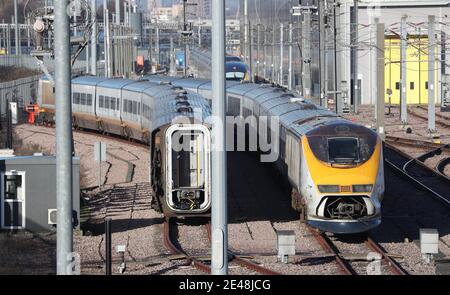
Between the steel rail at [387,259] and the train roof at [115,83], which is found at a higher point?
the train roof at [115,83]

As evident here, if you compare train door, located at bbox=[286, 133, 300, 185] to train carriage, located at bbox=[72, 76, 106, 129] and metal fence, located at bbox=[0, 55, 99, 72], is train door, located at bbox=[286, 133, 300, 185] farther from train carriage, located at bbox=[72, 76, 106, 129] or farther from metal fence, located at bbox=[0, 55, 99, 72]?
metal fence, located at bbox=[0, 55, 99, 72]

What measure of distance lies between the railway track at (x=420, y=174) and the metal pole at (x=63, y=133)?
14.0m

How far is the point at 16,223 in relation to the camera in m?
18.8

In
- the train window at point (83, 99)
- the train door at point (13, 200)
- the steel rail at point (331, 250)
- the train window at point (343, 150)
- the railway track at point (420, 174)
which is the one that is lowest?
the railway track at point (420, 174)

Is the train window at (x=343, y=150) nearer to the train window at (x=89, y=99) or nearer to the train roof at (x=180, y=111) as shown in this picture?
the train roof at (x=180, y=111)

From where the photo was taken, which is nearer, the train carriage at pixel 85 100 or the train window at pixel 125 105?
the train window at pixel 125 105

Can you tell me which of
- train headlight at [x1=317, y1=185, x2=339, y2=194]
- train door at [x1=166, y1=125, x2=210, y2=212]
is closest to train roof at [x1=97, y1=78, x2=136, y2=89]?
train door at [x1=166, y1=125, x2=210, y2=212]

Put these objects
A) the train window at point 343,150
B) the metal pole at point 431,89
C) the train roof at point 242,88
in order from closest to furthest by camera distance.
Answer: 1. the train window at point 343,150
2. the train roof at point 242,88
3. the metal pole at point 431,89

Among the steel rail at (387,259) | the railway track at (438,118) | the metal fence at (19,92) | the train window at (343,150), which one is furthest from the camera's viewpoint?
the metal fence at (19,92)

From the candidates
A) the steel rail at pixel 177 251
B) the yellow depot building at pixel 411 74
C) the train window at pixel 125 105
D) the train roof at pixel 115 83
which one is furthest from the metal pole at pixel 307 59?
the yellow depot building at pixel 411 74

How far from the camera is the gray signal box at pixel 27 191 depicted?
18766mm

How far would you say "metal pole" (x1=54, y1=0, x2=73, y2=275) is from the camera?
9.59m

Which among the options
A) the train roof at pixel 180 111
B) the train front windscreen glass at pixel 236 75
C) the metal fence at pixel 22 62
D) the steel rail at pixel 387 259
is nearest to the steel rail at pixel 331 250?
the steel rail at pixel 387 259

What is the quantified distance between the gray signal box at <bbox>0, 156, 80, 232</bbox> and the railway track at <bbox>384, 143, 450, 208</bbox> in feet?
29.3
